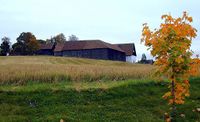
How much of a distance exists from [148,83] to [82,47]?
63999 millimetres

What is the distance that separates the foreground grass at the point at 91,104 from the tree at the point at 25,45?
68.6m

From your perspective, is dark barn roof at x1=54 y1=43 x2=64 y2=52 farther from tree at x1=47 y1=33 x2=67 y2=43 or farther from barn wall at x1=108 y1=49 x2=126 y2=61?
tree at x1=47 y1=33 x2=67 y2=43

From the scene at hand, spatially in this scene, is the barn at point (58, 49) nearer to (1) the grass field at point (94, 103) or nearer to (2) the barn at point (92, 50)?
(2) the barn at point (92, 50)

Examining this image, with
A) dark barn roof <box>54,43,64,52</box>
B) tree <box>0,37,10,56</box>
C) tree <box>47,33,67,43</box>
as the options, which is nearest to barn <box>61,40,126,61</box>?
dark barn roof <box>54,43,64,52</box>

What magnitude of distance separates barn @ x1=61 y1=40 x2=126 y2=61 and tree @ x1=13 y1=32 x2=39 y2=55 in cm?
777

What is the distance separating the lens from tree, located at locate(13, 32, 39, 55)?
83.1m

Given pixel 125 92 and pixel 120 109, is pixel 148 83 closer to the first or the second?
pixel 125 92

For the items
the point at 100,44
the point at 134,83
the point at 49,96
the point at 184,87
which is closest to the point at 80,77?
the point at 134,83

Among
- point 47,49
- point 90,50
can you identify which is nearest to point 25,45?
point 47,49

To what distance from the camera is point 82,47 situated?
8119 centimetres

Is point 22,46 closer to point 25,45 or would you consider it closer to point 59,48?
point 25,45

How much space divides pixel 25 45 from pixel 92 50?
1737 cm

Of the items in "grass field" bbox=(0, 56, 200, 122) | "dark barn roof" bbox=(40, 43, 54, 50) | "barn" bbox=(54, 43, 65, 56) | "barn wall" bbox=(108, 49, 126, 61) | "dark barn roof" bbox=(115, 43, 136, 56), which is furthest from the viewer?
"dark barn roof" bbox=(115, 43, 136, 56)

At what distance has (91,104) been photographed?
1441 cm
